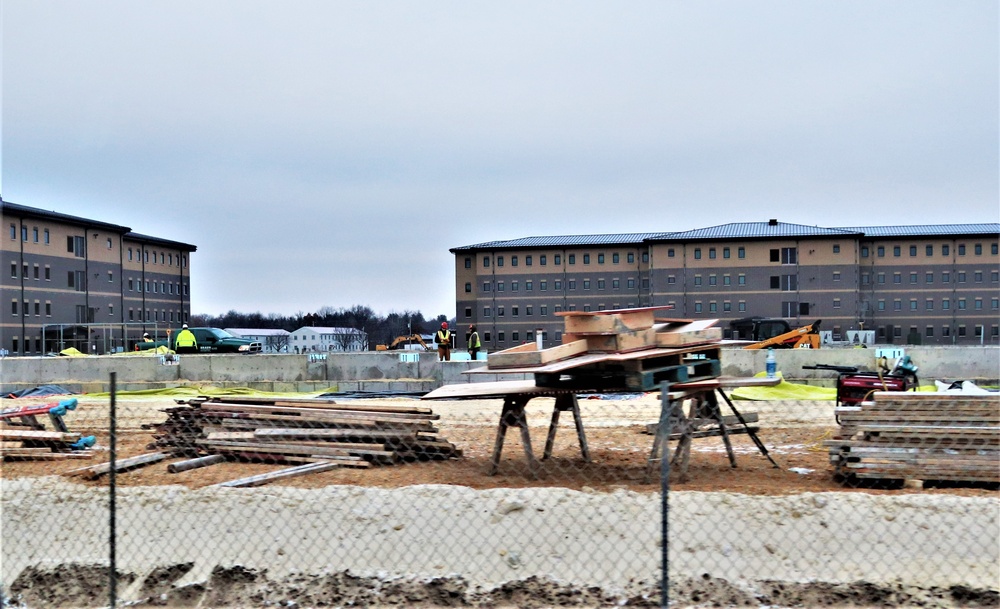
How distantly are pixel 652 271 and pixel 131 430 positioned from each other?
69010 millimetres

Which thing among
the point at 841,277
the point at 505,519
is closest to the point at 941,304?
the point at 841,277

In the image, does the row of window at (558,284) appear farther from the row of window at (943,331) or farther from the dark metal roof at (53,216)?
the dark metal roof at (53,216)

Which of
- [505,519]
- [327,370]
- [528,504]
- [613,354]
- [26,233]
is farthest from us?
[26,233]

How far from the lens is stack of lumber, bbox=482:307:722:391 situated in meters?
8.75

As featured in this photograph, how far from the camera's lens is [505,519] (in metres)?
7.90

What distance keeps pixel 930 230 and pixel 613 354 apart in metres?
81.6

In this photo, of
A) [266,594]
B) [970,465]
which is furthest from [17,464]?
[970,465]

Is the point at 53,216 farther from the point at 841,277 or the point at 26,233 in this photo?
the point at 841,277

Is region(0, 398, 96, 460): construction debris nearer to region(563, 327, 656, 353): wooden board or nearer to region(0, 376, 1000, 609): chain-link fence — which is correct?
region(0, 376, 1000, 609): chain-link fence

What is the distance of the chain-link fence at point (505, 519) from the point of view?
7024 mm

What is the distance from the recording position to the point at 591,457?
11.3 m

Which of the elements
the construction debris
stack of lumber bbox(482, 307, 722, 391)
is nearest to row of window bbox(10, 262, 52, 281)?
the construction debris

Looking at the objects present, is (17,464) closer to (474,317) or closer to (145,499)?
(145,499)

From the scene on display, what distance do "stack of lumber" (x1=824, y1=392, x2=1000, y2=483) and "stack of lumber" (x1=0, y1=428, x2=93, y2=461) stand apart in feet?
31.0
